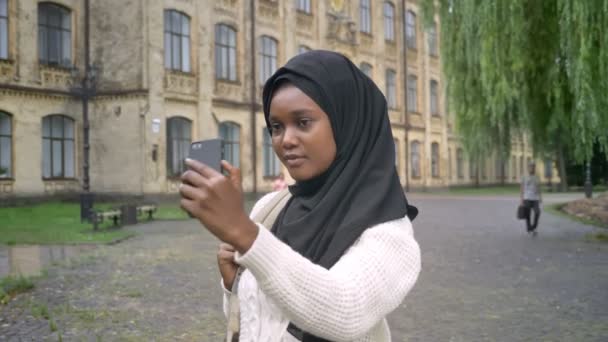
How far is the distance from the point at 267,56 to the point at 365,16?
9.64m

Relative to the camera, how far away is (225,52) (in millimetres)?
27172

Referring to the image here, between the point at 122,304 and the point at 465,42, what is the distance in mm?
7717

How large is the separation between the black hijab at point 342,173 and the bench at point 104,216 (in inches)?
554

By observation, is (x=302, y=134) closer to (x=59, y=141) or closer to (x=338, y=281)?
(x=338, y=281)

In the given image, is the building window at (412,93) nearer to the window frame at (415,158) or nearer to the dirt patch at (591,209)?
the window frame at (415,158)

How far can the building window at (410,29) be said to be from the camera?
39656 millimetres

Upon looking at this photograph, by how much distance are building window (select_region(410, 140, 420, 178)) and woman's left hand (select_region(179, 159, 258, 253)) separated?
127 ft

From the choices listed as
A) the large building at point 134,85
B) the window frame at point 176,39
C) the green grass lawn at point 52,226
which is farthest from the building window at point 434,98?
the green grass lawn at point 52,226

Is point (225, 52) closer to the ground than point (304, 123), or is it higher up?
higher up

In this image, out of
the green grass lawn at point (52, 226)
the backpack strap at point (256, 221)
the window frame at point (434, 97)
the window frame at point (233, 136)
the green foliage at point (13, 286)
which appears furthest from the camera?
the window frame at point (434, 97)

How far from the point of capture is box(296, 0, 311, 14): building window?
1220 inches

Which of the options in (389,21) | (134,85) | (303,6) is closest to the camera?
(134,85)

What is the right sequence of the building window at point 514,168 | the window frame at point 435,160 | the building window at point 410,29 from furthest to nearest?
the building window at point 514,168
the window frame at point 435,160
the building window at point 410,29

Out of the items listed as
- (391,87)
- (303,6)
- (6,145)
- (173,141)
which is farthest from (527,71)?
(391,87)
